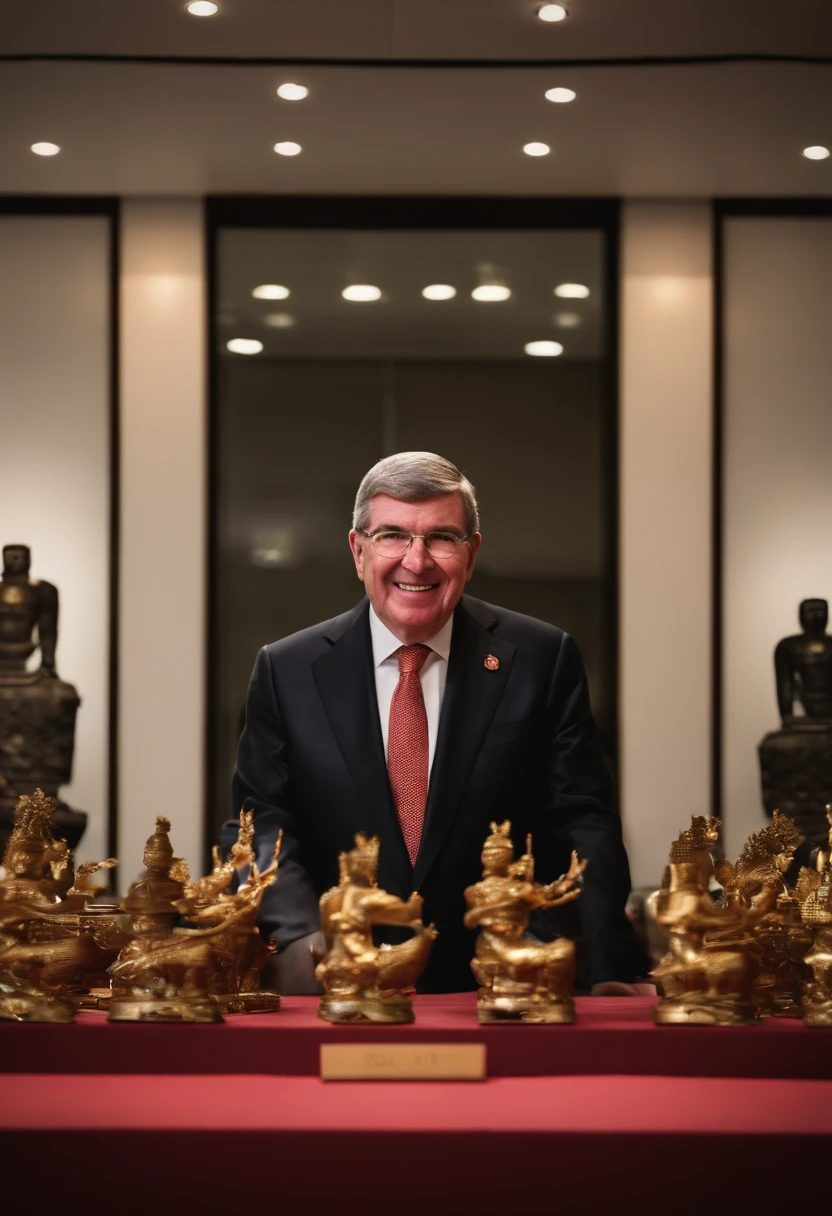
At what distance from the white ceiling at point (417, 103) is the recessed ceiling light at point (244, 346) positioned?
25.9 inches

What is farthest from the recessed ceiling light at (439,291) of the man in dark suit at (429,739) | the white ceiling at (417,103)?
the man in dark suit at (429,739)

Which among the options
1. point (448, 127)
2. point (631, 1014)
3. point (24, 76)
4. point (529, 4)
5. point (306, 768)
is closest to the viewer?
point (631, 1014)

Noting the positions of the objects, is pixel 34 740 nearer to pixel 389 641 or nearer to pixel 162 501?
pixel 162 501

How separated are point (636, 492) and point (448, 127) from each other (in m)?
1.77

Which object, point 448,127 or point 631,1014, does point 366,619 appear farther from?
point 448,127

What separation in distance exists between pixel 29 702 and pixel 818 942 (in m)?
4.95

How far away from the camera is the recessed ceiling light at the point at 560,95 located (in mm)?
5274

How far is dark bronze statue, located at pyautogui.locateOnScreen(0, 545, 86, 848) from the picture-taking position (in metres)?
6.00

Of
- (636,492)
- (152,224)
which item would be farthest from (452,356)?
(152,224)

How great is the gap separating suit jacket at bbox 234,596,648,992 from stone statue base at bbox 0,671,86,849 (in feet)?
13.1

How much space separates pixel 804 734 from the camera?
6098mm

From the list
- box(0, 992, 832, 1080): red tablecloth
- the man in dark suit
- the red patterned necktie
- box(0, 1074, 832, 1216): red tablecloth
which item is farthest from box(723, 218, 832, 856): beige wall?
box(0, 1074, 832, 1216): red tablecloth

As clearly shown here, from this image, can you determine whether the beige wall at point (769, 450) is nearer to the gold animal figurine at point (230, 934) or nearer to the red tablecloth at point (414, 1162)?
the gold animal figurine at point (230, 934)

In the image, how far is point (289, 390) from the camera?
6.43 metres
